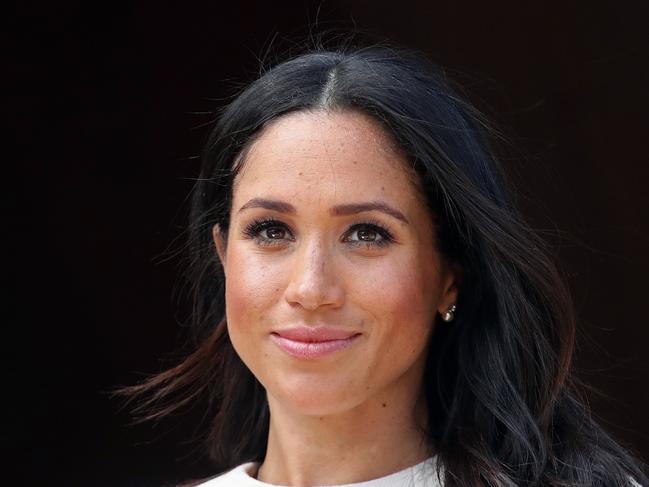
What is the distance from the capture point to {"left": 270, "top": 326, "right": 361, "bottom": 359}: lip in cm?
316

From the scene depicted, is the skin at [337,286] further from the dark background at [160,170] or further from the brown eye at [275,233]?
the dark background at [160,170]

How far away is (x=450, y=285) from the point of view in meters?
3.41

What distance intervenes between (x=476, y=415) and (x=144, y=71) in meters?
2.44

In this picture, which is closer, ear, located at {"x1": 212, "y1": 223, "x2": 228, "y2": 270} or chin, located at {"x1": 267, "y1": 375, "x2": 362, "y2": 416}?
chin, located at {"x1": 267, "y1": 375, "x2": 362, "y2": 416}

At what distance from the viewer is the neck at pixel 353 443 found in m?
3.35

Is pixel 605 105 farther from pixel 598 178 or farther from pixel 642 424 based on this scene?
pixel 642 424

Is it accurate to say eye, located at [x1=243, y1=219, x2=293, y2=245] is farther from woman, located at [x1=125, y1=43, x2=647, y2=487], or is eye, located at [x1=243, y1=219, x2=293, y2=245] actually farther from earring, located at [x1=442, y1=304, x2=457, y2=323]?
earring, located at [x1=442, y1=304, x2=457, y2=323]

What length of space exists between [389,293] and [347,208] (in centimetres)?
21

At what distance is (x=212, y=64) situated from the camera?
211 inches

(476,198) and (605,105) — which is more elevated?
(605,105)

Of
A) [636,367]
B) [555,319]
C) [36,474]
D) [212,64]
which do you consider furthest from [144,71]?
[555,319]

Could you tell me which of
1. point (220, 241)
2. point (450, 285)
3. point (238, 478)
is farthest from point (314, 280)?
point (238, 478)

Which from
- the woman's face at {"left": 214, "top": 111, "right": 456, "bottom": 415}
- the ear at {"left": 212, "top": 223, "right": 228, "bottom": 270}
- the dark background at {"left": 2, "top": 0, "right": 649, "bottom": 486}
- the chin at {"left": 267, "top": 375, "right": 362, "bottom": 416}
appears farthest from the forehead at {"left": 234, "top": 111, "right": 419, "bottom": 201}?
the dark background at {"left": 2, "top": 0, "right": 649, "bottom": 486}

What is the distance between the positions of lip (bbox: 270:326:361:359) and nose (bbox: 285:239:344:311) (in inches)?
2.2
